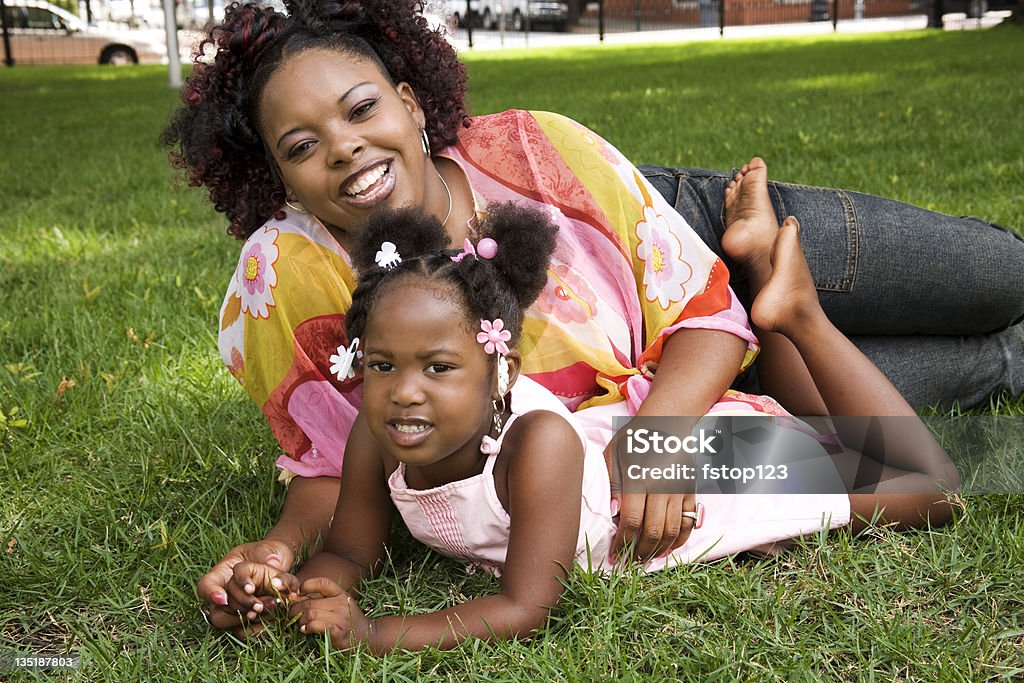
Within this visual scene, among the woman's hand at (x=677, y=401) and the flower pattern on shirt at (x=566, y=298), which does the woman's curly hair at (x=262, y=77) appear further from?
the woman's hand at (x=677, y=401)

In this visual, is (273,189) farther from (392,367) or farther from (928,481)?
(928,481)

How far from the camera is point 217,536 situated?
2.30 metres

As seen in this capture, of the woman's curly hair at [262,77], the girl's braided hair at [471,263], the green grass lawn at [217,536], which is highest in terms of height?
the woman's curly hair at [262,77]

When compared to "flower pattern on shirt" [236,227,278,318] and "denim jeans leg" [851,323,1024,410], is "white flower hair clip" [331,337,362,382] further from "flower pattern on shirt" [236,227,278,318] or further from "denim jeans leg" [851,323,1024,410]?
"denim jeans leg" [851,323,1024,410]

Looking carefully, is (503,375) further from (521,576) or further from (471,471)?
(521,576)

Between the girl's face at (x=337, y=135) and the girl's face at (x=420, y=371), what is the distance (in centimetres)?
38

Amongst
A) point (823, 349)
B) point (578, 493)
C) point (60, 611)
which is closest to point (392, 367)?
point (578, 493)

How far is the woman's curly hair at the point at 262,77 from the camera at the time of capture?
222 cm

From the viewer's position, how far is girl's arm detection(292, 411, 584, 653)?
6.07ft

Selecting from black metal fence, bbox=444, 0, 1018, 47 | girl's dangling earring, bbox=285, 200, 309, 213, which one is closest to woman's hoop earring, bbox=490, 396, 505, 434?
girl's dangling earring, bbox=285, 200, 309, 213

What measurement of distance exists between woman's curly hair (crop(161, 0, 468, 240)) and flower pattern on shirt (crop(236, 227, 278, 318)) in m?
0.10

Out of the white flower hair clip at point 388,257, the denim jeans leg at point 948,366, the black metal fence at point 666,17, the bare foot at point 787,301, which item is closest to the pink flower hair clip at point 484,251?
the white flower hair clip at point 388,257

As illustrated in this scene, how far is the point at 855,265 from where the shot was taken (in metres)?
2.75

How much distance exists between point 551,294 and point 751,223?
2.12ft
